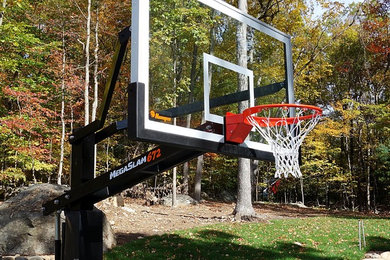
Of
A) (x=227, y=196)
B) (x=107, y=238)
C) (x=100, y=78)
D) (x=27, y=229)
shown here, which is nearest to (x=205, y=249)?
(x=107, y=238)

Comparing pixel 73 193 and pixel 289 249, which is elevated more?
pixel 73 193

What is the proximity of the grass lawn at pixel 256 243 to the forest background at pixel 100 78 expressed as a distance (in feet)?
14.6

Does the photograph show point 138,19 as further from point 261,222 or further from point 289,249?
point 261,222

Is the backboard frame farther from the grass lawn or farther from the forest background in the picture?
the forest background

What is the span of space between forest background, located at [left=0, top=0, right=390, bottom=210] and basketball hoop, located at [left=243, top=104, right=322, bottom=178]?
7116mm

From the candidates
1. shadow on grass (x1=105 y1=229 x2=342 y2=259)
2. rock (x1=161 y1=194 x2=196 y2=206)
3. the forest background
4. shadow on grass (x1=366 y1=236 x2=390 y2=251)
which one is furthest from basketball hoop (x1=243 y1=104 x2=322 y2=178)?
rock (x1=161 y1=194 x2=196 y2=206)

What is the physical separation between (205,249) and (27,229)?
12.5 ft

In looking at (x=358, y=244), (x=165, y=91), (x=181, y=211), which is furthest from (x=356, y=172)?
(x=165, y=91)

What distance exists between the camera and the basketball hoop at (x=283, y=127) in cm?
466

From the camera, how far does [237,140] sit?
4680mm

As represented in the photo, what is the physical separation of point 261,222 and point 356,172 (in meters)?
16.8

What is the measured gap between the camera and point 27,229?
27.3 ft

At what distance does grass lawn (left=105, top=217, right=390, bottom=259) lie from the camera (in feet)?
27.4

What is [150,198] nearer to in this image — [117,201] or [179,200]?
[179,200]
